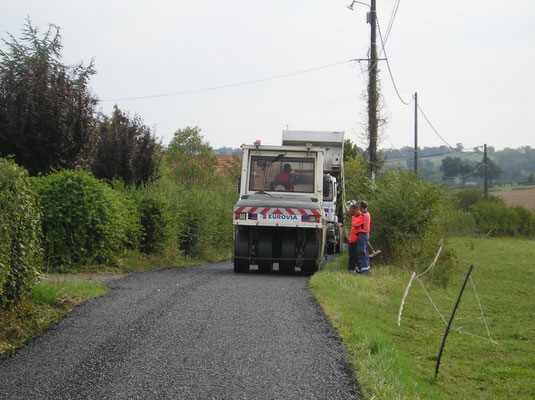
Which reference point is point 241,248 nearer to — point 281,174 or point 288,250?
point 288,250

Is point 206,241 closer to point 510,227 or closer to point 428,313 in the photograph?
point 428,313

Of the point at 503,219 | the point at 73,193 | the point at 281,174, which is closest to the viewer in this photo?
the point at 73,193

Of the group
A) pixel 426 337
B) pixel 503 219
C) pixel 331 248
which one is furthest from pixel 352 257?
pixel 503 219

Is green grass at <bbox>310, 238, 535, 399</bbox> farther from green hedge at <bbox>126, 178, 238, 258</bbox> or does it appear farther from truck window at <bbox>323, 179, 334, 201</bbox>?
green hedge at <bbox>126, 178, 238, 258</bbox>

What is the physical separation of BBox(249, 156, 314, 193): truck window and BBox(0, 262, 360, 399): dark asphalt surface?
627cm

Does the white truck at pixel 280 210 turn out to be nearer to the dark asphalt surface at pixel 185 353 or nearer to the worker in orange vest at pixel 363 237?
the worker in orange vest at pixel 363 237

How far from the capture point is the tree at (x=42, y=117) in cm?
1900

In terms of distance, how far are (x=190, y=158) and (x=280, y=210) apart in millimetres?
35565

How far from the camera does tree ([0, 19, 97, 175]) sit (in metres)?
19.0

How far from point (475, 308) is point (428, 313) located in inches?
84.8

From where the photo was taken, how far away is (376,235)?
761 inches

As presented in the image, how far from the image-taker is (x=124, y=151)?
25828mm

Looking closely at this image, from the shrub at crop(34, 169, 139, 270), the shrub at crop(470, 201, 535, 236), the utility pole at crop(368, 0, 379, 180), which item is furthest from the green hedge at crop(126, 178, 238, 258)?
the shrub at crop(470, 201, 535, 236)

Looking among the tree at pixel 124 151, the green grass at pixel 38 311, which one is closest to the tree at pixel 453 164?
the tree at pixel 124 151
